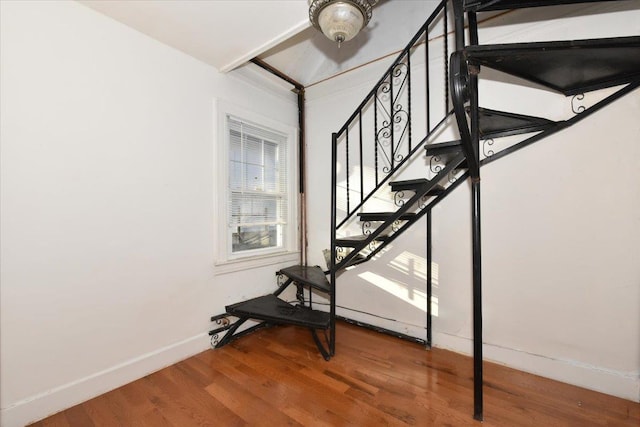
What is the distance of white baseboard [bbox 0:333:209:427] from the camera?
162 cm

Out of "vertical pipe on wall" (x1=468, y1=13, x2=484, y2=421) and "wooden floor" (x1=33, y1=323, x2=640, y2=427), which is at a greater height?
"vertical pipe on wall" (x1=468, y1=13, x2=484, y2=421)

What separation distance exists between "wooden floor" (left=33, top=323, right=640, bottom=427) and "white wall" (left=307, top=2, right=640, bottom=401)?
251 millimetres

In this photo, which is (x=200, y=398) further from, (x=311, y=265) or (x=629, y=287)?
(x=629, y=287)

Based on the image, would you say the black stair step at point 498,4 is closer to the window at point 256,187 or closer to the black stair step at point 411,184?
the black stair step at point 411,184

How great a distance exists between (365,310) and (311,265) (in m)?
0.90

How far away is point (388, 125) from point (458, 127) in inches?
47.4

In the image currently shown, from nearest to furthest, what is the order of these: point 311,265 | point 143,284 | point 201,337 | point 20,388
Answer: point 20,388 < point 143,284 < point 201,337 < point 311,265

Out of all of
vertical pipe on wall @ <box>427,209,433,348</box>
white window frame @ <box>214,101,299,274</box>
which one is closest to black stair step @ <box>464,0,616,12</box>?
vertical pipe on wall @ <box>427,209,433,348</box>

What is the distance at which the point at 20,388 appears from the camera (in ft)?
5.33

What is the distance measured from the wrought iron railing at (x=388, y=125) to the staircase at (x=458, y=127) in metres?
0.01

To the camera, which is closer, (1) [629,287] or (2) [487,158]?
(1) [629,287]

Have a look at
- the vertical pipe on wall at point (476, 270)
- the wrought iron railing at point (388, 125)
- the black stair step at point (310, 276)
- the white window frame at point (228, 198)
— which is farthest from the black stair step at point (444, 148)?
the white window frame at point (228, 198)

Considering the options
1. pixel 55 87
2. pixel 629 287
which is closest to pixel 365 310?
pixel 629 287

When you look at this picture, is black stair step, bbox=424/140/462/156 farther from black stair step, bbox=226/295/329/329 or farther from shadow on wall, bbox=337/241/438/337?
black stair step, bbox=226/295/329/329
